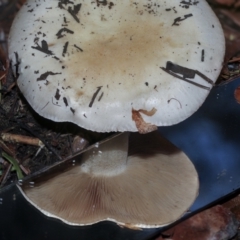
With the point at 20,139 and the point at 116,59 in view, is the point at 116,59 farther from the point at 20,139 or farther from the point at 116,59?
the point at 20,139

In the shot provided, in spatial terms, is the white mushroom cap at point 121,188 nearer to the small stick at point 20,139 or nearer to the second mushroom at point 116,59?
the small stick at point 20,139

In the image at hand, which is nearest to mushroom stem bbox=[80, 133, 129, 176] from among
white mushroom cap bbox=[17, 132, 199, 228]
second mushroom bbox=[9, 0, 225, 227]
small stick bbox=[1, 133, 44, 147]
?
white mushroom cap bbox=[17, 132, 199, 228]

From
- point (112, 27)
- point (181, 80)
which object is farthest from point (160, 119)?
point (112, 27)

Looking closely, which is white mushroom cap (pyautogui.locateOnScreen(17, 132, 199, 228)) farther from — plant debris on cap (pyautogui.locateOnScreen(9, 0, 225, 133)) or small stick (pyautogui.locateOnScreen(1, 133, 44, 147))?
plant debris on cap (pyautogui.locateOnScreen(9, 0, 225, 133))

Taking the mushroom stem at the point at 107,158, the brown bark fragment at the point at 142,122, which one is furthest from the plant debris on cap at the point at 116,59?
the mushroom stem at the point at 107,158

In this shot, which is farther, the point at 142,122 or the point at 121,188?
the point at 121,188

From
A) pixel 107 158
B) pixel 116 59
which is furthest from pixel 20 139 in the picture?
pixel 116 59
